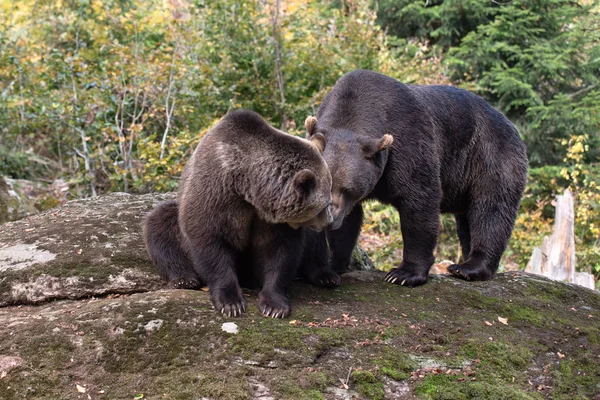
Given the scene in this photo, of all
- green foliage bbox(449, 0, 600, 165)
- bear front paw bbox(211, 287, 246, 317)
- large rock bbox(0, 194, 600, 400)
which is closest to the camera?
large rock bbox(0, 194, 600, 400)

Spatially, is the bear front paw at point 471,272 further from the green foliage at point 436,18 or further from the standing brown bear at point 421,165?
the green foliage at point 436,18

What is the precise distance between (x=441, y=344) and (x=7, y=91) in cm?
1083

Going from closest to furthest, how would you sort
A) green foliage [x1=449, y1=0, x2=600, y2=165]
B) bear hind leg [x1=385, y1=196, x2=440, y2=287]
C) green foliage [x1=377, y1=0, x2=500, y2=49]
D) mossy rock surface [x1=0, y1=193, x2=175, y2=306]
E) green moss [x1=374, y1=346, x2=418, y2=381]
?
green moss [x1=374, y1=346, x2=418, y2=381] < mossy rock surface [x1=0, y1=193, x2=175, y2=306] < bear hind leg [x1=385, y1=196, x2=440, y2=287] < green foliage [x1=449, y1=0, x2=600, y2=165] < green foliage [x1=377, y1=0, x2=500, y2=49]

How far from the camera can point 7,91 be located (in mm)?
12945

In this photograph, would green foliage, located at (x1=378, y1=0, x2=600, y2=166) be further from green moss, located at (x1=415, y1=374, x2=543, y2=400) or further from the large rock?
green moss, located at (x1=415, y1=374, x2=543, y2=400)

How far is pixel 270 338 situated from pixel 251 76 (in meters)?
8.66

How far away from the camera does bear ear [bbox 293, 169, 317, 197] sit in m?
4.95

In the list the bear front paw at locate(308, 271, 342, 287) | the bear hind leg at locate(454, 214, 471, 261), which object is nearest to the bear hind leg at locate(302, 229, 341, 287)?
the bear front paw at locate(308, 271, 342, 287)

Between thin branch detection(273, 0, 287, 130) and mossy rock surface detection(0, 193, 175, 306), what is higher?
thin branch detection(273, 0, 287, 130)

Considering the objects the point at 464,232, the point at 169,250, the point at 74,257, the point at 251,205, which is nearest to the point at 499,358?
the point at 251,205

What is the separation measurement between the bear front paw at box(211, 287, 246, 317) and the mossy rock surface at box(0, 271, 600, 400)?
0.24ft

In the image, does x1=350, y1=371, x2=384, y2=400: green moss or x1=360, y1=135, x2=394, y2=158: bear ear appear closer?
x1=350, y1=371, x2=384, y2=400: green moss

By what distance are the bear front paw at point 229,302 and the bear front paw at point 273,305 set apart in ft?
0.45

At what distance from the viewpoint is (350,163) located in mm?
5699
